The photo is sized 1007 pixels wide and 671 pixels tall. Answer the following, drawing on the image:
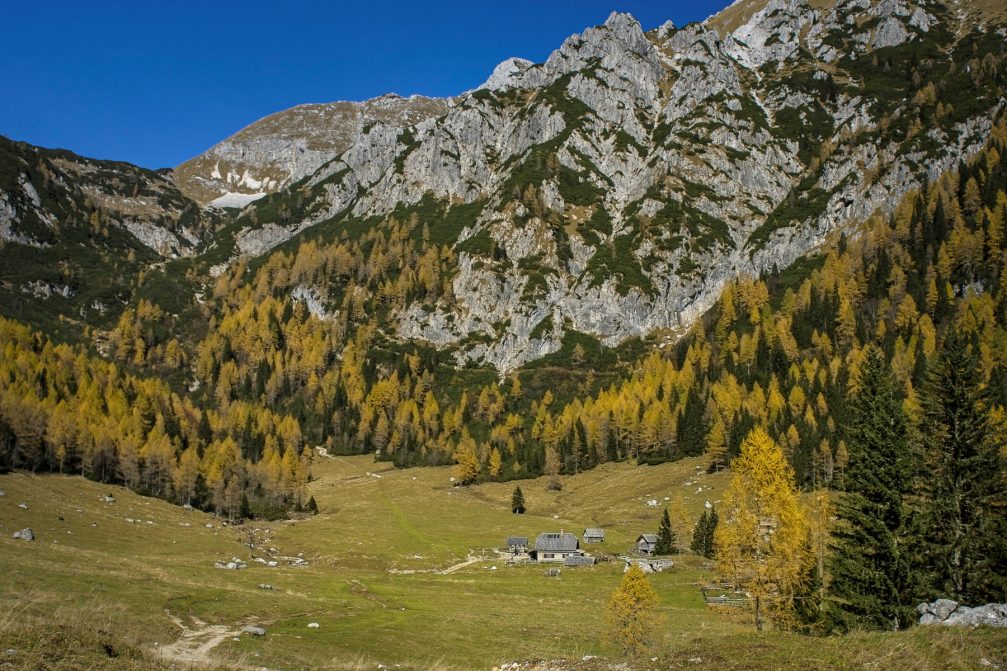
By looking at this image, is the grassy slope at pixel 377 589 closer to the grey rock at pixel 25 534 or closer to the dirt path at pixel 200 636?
the dirt path at pixel 200 636

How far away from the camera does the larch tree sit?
2989 centimetres

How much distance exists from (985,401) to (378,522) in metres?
99.9

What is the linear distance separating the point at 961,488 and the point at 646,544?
216 feet

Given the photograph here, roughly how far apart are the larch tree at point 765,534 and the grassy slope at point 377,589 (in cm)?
606

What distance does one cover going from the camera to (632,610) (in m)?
41.0

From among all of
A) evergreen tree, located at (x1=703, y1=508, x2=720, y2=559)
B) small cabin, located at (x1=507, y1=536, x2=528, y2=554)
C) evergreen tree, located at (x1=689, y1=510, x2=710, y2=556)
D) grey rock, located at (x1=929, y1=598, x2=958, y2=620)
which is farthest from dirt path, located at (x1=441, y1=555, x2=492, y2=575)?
grey rock, located at (x1=929, y1=598, x2=958, y2=620)

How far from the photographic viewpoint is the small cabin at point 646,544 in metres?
89.5

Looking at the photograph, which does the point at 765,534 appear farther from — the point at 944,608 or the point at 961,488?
the point at 961,488

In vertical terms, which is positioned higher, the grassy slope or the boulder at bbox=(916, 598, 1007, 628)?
the boulder at bbox=(916, 598, 1007, 628)

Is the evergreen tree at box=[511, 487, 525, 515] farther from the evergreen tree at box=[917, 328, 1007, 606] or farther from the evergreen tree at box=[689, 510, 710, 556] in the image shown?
the evergreen tree at box=[917, 328, 1007, 606]

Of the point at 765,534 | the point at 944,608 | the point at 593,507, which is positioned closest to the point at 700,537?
the point at 593,507

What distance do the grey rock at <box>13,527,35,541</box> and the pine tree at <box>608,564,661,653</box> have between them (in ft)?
202

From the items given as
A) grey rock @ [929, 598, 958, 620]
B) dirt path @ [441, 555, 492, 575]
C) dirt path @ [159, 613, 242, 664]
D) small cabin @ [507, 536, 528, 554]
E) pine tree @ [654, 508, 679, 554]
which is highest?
grey rock @ [929, 598, 958, 620]

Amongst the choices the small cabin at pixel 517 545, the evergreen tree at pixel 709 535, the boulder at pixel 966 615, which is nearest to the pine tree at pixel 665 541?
the evergreen tree at pixel 709 535
